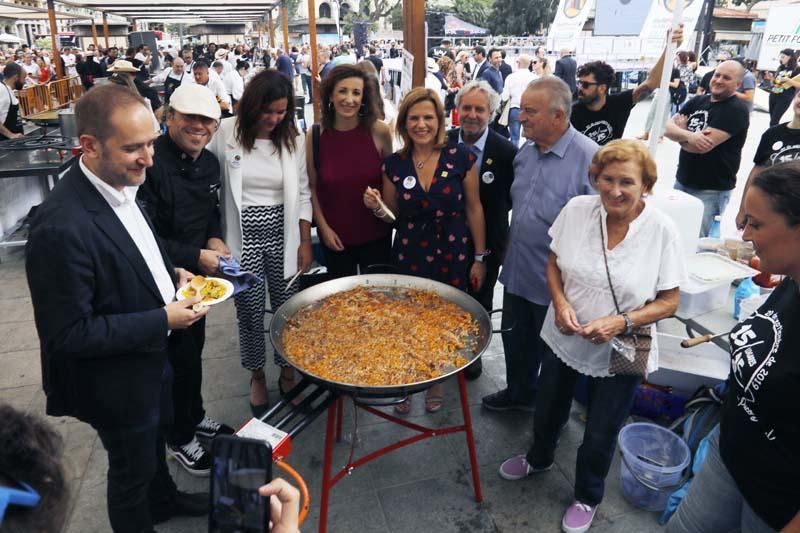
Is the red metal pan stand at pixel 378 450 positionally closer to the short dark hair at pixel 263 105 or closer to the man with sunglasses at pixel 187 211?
the man with sunglasses at pixel 187 211

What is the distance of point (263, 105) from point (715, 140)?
3.97 m

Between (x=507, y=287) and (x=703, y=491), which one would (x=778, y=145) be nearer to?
(x=507, y=287)

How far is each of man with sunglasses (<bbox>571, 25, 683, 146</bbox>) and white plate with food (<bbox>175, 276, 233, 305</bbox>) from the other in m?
3.82

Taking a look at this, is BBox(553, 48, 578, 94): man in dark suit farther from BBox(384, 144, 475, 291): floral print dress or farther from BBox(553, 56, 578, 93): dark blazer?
BBox(384, 144, 475, 291): floral print dress

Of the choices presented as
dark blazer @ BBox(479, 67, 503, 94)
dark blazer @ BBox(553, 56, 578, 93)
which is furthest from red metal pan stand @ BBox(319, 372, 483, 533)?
dark blazer @ BBox(553, 56, 578, 93)

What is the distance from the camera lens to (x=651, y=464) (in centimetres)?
275

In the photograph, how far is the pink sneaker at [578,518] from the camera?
101 inches

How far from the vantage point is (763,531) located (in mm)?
1577

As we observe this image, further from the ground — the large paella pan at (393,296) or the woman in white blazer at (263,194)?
the woman in white blazer at (263,194)

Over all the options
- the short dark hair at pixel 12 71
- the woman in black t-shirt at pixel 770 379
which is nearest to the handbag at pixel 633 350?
the woman in black t-shirt at pixel 770 379

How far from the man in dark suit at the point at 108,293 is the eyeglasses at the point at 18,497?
105cm

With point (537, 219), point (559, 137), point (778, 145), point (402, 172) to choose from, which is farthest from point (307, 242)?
point (778, 145)

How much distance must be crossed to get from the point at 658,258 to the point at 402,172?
1.49 meters

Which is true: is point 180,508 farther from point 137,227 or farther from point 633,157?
point 633,157
